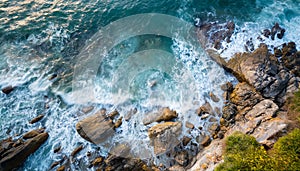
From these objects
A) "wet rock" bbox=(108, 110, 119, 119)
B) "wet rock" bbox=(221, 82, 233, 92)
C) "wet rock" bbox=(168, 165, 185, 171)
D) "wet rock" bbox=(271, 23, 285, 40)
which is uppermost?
"wet rock" bbox=(271, 23, 285, 40)

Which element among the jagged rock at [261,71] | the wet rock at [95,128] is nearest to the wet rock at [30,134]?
the wet rock at [95,128]

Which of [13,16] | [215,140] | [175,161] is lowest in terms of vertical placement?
[175,161]

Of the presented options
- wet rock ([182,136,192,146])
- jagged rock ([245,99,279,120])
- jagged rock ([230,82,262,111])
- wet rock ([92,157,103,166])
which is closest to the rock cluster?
wet rock ([92,157,103,166])

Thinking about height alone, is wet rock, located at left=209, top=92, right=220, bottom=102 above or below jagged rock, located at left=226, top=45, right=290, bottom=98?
below

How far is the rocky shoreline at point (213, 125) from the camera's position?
12617mm

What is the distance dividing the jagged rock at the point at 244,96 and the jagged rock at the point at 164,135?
4.27 metres

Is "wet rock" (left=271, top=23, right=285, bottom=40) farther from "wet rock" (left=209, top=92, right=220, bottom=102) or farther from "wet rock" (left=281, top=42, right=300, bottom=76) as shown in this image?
"wet rock" (left=209, top=92, right=220, bottom=102)

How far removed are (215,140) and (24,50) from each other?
1636cm

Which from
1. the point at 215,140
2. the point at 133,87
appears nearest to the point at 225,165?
the point at 215,140

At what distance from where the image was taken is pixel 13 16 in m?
19.6

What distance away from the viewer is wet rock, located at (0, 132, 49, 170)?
12352mm

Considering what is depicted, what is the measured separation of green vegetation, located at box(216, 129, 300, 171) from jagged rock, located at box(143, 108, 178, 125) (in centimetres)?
437

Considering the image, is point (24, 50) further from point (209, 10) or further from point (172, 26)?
point (209, 10)

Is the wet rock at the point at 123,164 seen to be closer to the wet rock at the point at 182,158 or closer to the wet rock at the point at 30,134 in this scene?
the wet rock at the point at 182,158
